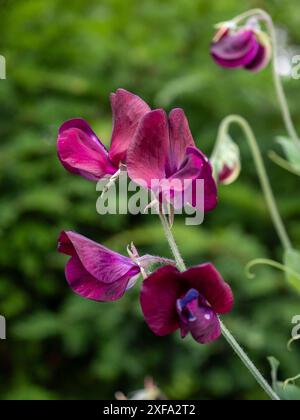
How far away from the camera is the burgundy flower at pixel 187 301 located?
0.50m

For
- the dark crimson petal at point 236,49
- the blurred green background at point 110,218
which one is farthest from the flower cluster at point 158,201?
the blurred green background at point 110,218

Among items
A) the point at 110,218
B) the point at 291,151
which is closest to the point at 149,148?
the point at 291,151

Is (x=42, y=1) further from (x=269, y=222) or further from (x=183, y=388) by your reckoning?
(x=183, y=388)

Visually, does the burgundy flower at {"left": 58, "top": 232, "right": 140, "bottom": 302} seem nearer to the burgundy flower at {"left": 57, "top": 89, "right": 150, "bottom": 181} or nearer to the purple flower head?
the burgundy flower at {"left": 57, "top": 89, "right": 150, "bottom": 181}

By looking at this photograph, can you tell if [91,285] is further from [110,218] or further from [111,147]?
[110,218]

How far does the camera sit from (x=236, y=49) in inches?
41.8

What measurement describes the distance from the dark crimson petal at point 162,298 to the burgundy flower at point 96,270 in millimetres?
55

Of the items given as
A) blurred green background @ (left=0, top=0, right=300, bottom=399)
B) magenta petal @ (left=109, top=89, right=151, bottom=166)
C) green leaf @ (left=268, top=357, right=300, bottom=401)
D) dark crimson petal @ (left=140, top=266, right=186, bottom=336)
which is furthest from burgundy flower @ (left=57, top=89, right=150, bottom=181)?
blurred green background @ (left=0, top=0, right=300, bottom=399)

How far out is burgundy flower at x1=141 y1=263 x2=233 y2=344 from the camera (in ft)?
1.64

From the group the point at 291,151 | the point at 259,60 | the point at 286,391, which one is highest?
the point at 259,60

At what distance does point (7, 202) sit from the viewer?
2010mm

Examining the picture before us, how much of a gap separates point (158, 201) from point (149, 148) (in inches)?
1.7

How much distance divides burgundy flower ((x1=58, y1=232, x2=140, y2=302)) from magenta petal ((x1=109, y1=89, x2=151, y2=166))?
0.26 feet
